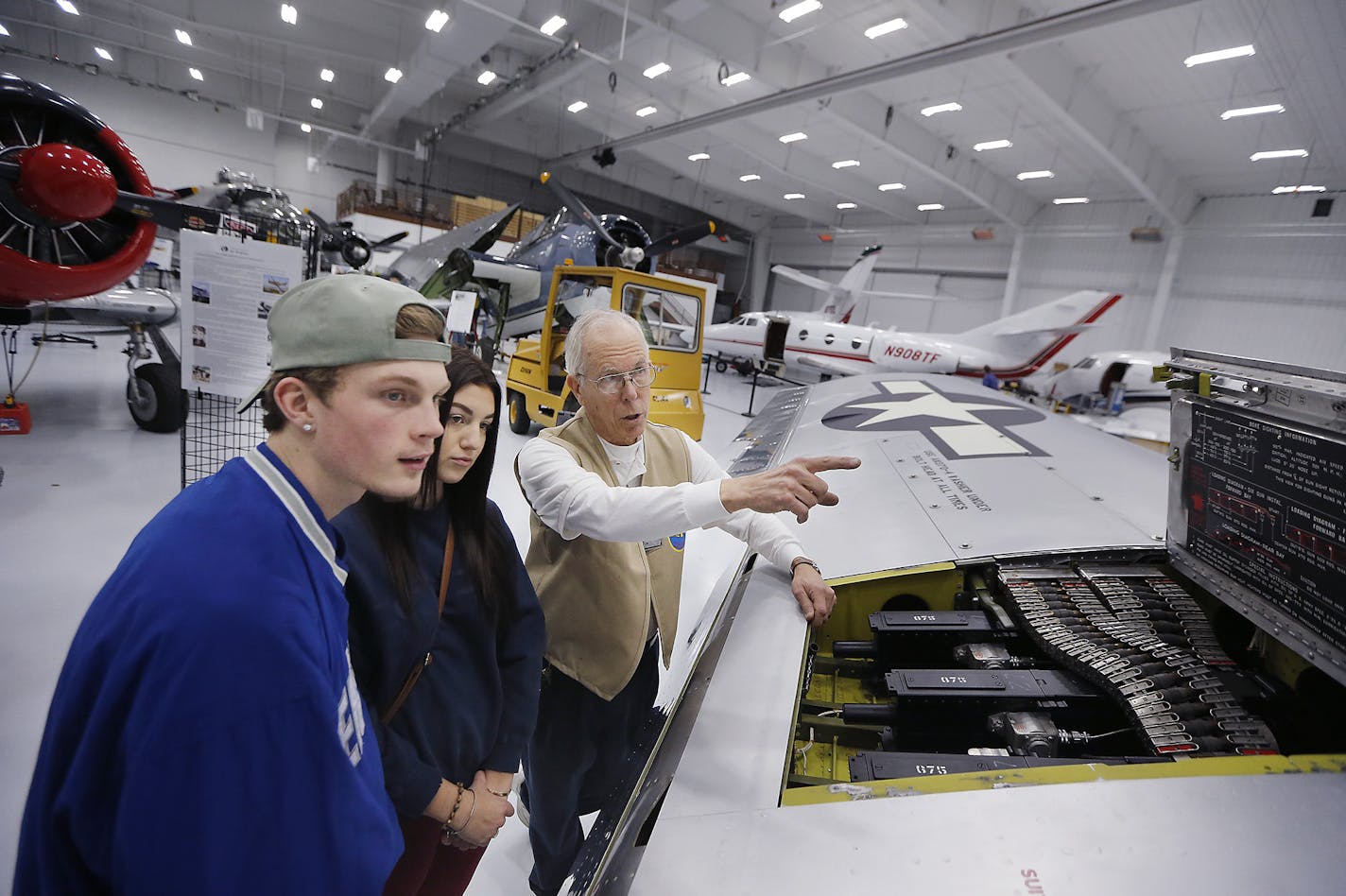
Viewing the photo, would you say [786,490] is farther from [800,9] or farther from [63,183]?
[800,9]

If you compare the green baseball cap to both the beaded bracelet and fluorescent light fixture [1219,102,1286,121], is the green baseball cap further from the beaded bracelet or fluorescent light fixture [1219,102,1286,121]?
fluorescent light fixture [1219,102,1286,121]

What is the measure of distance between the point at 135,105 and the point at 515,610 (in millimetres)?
25589

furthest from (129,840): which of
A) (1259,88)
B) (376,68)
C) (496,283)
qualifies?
(376,68)

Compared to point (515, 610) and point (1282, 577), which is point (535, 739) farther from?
point (1282, 577)

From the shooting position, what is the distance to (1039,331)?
1157 centimetres

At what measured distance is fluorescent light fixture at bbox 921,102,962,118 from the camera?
1148 centimetres

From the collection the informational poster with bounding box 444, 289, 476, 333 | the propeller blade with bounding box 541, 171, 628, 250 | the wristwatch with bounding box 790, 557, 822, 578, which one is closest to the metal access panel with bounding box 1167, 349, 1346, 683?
the wristwatch with bounding box 790, 557, 822, 578

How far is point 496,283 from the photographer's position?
353 inches

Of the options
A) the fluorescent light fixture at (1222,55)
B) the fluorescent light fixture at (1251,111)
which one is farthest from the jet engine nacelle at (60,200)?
the fluorescent light fixture at (1251,111)

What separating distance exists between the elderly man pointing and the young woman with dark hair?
0.72ft

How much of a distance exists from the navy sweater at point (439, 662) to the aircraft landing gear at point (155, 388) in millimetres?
5761

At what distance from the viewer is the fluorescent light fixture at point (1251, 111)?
A: 949 cm

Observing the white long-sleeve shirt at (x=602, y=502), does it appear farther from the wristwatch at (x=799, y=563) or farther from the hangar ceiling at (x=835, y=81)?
the hangar ceiling at (x=835, y=81)

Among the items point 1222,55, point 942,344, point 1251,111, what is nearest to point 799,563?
point 1222,55
